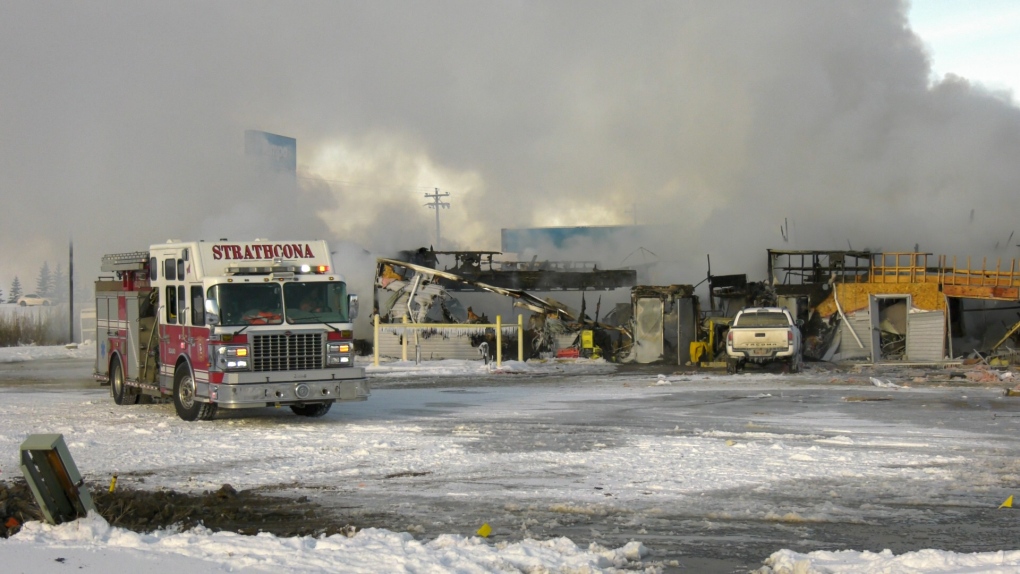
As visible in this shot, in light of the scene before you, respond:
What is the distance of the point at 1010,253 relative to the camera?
122ft

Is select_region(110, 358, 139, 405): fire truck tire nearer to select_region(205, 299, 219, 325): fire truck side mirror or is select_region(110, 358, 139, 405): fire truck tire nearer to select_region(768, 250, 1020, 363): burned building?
select_region(205, 299, 219, 325): fire truck side mirror

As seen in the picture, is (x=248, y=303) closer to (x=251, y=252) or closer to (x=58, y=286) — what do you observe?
(x=251, y=252)

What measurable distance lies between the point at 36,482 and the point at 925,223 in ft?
122

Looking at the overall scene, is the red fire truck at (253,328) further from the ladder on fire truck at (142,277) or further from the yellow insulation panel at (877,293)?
the yellow insulation panel at (877,293)

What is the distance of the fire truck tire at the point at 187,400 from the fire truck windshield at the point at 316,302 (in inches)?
71.5

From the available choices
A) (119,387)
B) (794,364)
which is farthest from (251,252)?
(794,364)

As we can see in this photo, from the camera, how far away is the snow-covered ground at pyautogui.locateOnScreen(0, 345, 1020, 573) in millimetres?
6812

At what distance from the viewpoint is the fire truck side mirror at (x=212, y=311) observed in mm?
14398

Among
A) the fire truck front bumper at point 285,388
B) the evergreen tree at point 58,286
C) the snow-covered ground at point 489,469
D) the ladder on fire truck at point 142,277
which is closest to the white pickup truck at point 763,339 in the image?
the snow-covered ground at point 489,469

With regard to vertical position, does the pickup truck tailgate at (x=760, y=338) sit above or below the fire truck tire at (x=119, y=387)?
above

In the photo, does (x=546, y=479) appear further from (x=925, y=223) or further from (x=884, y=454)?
(x=925, y=223)

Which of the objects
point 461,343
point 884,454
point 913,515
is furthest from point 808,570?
point 461,343

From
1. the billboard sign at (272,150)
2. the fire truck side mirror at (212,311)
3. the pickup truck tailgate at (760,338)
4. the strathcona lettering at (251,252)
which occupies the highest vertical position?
the billboard sign at (272,150)

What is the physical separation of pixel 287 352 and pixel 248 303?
93cm
